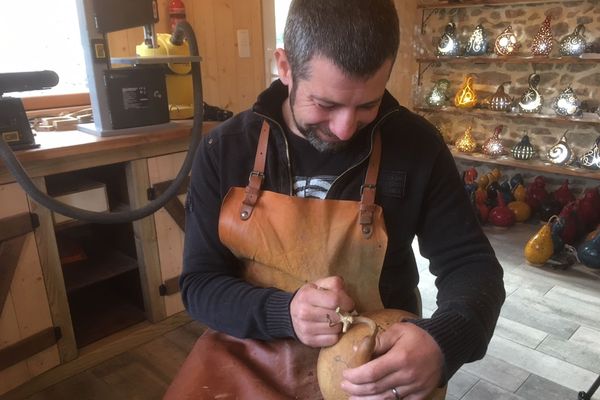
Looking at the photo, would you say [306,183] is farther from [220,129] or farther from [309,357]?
[309,357]

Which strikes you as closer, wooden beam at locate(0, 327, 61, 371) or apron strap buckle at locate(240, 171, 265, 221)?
apron strap buckle at locate(240, 171, 265, 221)

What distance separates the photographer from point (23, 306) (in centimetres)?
187

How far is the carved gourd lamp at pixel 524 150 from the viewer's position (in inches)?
157

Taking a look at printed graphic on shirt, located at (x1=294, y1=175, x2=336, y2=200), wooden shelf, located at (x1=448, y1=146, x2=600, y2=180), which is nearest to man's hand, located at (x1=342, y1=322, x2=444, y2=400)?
printed graphic on shirt, located at (x1=294, y1=175, x2=336, y2=200)

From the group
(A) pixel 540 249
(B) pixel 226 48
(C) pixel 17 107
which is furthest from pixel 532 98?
(C) pixel 17 107

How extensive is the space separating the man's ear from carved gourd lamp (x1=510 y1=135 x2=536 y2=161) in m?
3.47

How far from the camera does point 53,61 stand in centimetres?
263

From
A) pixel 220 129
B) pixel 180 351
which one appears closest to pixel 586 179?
pixel 180 351

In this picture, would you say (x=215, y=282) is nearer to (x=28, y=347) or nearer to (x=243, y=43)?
(x=28, y=347)

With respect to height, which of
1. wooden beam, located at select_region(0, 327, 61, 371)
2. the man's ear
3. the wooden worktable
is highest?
the man's ear

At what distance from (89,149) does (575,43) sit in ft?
11.3

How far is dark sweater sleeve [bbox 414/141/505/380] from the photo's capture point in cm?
91

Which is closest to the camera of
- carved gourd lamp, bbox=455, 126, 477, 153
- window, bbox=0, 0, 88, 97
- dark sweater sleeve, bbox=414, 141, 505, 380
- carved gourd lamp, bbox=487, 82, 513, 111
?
dark sweater sleeve, bbox=414, 141, 505, 380

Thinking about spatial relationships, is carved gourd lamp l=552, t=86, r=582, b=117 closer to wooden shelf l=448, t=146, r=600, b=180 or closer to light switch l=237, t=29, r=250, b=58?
wooden shelf l=448, t=146, r=600, b=180
